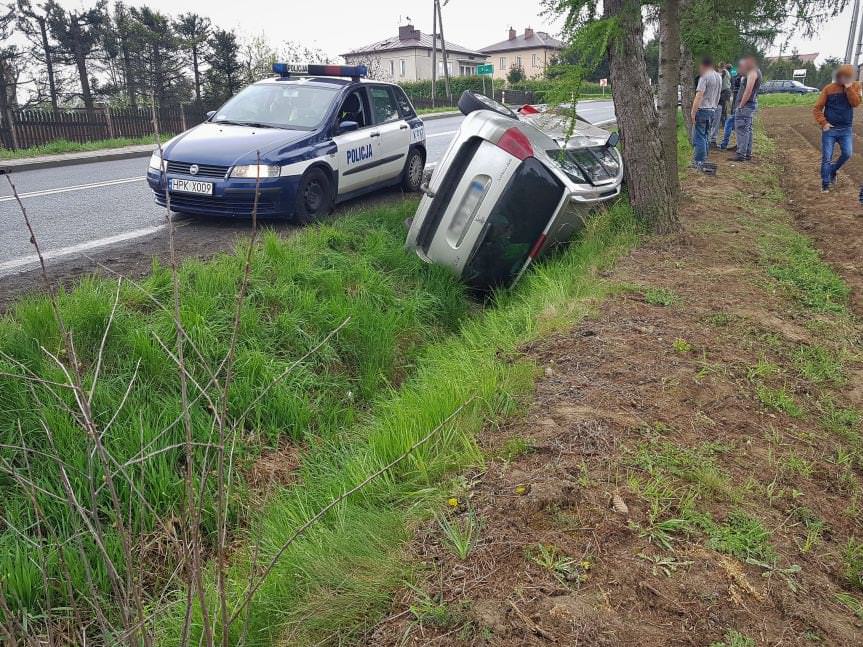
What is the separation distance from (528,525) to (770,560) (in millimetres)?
859

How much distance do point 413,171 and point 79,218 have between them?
452 centimetres

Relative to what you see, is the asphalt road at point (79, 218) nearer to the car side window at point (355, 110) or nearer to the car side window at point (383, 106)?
the car side window at point (355, 110)

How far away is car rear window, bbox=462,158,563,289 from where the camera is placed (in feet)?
19.6

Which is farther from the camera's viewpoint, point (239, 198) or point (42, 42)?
point (42, 42)

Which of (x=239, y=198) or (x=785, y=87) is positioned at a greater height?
(x=785, y=87)

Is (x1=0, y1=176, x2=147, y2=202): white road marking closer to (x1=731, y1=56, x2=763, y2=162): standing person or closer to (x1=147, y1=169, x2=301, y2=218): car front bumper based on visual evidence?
(x1=147, y1=169, x2=301, y2=218): car front bumper

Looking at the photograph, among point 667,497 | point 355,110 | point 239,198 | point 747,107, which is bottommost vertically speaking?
point 667,497

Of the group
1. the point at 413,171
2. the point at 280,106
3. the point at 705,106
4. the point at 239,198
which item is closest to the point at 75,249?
the point at 239,198

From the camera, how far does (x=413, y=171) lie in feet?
31.6

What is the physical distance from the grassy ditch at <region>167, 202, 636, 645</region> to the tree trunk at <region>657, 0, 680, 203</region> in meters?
3.09

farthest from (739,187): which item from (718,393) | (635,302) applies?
(718,393)

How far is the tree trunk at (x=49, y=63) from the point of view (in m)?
27.9

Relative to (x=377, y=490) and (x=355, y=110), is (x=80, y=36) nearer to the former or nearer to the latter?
(x=355, y=110)

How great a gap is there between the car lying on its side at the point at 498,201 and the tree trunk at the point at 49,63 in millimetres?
28090
